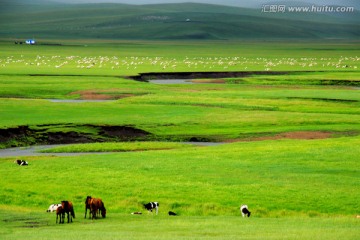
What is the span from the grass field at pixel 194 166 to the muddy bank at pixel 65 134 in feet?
0.41

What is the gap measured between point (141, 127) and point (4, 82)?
3196 cm

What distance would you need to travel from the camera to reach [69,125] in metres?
49.5

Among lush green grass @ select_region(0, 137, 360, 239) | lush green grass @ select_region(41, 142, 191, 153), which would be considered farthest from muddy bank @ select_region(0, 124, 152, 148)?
lush green grass @ select_region(0, 137, 360, 239)

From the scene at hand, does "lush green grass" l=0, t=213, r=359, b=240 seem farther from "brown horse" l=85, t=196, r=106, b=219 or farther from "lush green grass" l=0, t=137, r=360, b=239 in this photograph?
"brown horse" l=85, t=196, r=106, b=219

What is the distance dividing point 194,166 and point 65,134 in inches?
576

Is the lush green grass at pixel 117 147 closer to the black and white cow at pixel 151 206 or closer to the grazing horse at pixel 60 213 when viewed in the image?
the black and white cow at pixel 151 206

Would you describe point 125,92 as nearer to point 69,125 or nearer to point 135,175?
point 69,125

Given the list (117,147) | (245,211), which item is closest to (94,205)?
(245,211)

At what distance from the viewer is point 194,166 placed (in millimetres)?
34969

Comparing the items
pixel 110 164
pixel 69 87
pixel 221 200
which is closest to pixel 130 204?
pixel 221 200

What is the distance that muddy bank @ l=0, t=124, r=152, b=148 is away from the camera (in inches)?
1812

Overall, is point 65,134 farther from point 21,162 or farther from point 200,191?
point 200,191

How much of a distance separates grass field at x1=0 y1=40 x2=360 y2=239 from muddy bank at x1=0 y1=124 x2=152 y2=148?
126mm

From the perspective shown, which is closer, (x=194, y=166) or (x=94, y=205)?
(x=94, y=205)
